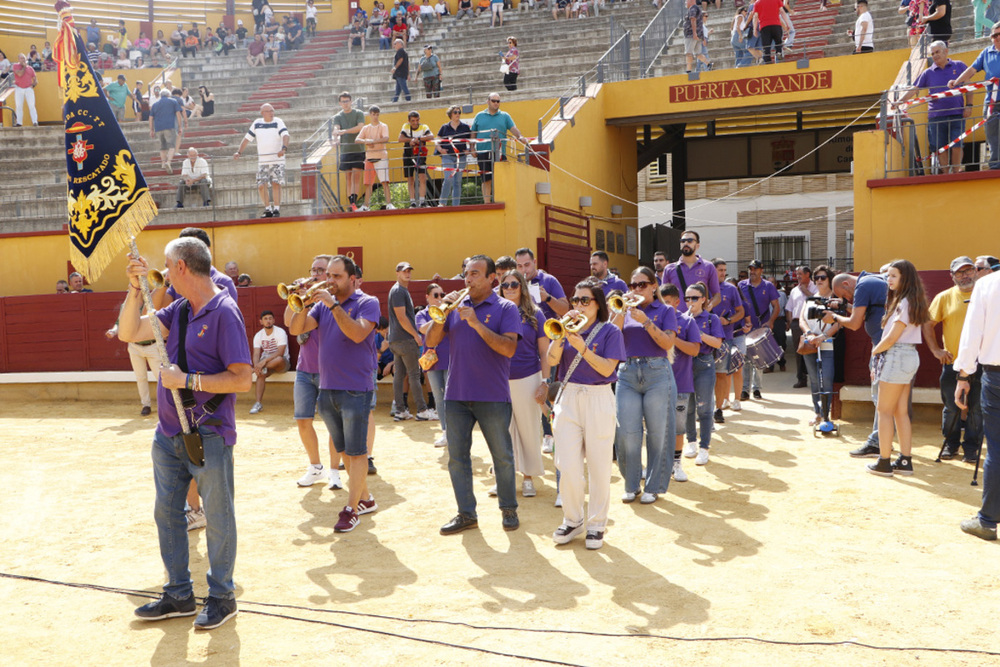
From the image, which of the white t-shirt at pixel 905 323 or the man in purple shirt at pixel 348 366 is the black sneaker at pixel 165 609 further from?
the white t-shirt at pixel 905 323

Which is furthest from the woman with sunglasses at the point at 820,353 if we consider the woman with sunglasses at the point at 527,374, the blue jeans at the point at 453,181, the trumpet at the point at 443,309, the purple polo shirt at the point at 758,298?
the blue jeans at the point at 453,181

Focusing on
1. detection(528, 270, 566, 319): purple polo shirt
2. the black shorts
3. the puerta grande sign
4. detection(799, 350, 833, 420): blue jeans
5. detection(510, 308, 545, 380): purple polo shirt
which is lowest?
detection(799, 350, 833, 420): blue jeans

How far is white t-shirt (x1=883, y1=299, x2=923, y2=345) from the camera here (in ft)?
24.4

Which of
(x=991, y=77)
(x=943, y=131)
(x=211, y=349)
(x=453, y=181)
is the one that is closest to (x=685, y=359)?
(x=211, y=349)

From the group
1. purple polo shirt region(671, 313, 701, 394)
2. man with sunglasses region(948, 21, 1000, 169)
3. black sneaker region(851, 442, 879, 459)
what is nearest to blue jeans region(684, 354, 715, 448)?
purple polo shirt region(671, 313, 701, 394)

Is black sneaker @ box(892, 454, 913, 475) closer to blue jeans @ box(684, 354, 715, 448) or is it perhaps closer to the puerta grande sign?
blue jeans @ box(684, 354, 715, 448)

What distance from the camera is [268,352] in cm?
1274

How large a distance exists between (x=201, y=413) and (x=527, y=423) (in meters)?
3.07

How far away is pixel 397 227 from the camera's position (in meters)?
13.9

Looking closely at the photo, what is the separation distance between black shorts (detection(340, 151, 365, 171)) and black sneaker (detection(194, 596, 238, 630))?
1078 centimetres

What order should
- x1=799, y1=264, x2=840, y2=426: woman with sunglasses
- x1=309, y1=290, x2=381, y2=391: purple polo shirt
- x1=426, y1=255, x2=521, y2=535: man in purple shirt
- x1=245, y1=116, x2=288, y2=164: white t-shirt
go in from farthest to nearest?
x1=245, y1=116, x2=288, y2=164: white t-shirt, x1=799, y1=264, x2=840, y2=426: woman with sunglasses, x1=309, y1=290, x2=381, y2=391: purple polo shirt, x1=426, y1=255, x2=521, y2=535: man in purple shirt

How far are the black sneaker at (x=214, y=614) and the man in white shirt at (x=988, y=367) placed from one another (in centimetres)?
471

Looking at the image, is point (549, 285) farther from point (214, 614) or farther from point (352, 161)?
point (352, 161)

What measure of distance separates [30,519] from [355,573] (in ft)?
10.2
